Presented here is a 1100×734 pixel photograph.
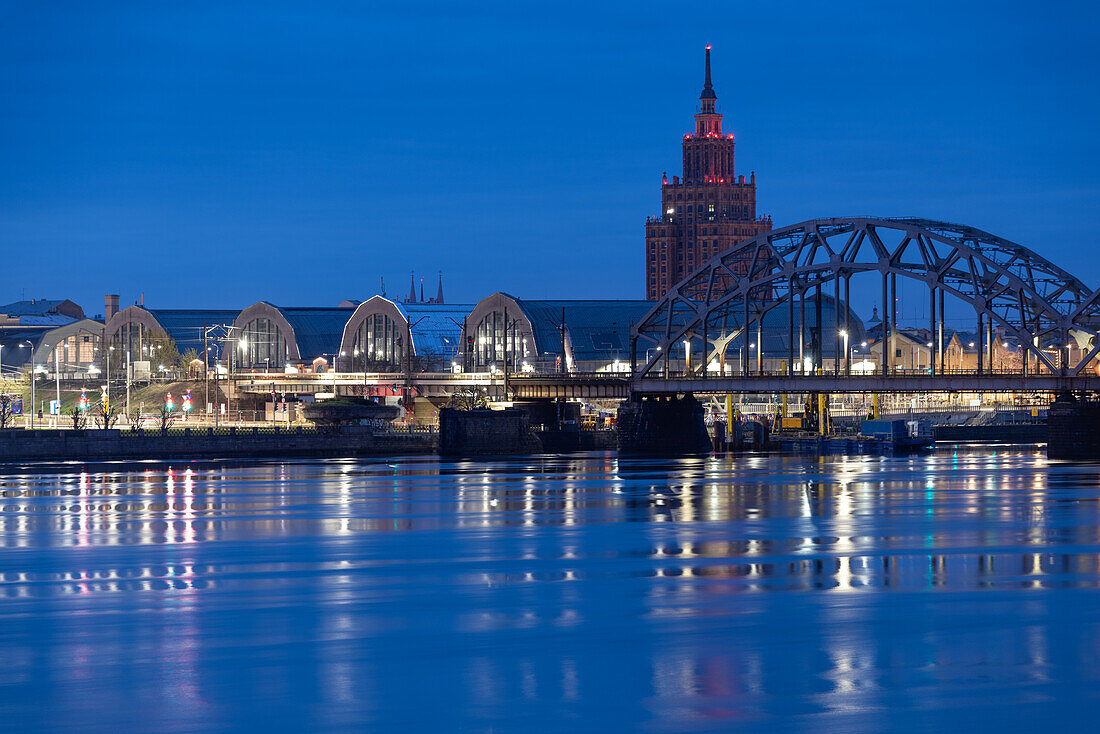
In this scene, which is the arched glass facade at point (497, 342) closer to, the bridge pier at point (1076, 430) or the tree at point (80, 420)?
the tree at point (80, 420)

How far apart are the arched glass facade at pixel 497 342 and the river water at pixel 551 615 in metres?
119

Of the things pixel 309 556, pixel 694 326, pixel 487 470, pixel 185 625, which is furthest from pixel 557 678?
pixel 694 326

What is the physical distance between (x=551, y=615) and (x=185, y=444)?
9556cm

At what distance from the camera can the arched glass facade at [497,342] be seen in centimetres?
19638

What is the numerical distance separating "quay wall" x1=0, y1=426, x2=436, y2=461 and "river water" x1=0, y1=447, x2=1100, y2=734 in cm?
5136

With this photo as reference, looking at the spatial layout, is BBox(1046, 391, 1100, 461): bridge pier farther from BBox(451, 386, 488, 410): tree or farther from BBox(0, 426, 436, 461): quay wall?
BBox(0, 426, 436, 461): quay wall

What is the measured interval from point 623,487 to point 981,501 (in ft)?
72.2

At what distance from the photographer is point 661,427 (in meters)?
148

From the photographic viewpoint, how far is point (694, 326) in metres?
158

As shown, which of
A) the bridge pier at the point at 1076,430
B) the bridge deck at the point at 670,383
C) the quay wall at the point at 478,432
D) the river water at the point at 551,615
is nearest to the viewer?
the river water at the point at 551,615

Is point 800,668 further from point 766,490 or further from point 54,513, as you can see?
point 766,490

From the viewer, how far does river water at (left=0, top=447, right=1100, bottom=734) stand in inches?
1156

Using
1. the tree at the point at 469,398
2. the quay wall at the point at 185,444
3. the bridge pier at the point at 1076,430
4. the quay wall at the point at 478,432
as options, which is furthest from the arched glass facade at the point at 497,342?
the bridge pier at the point at 1076,430

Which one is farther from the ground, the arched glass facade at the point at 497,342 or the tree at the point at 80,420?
the arched glass facade at the point at 497,342
